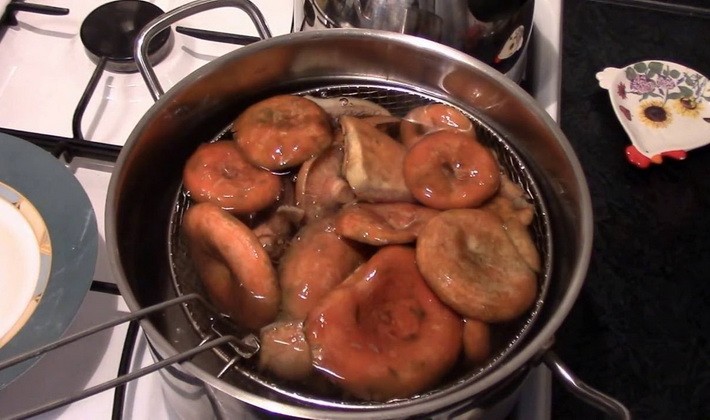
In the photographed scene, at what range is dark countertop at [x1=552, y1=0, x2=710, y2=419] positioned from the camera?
86 cm

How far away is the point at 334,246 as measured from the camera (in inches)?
21.3

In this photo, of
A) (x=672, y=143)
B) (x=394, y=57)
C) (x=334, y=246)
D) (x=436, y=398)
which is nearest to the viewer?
(x=436, y=398)

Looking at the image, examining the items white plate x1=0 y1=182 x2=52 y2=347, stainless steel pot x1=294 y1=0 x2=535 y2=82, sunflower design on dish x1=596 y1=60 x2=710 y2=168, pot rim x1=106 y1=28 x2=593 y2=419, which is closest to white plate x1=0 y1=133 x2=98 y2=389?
white plate x1=0 y1=182 x2=52 y2=347

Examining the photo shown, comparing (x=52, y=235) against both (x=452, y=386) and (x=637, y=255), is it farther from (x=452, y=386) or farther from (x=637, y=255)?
(x=637, y=255)

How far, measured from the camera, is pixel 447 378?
506 millimetres

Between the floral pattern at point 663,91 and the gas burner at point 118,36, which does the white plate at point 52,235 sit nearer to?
the gas burner at point 118,36

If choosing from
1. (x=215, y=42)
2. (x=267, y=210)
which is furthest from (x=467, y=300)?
(x=215, y=42)

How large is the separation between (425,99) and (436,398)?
0.35 metres

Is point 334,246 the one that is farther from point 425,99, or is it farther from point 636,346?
point 636,346

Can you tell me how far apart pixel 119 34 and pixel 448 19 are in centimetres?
40

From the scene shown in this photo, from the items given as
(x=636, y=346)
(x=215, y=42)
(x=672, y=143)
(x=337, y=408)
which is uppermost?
(x=215, y=42)

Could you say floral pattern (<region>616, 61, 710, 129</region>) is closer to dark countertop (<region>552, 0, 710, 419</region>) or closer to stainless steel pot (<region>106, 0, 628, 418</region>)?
dark countertop (<region>552, 0, 710, 419</region>)

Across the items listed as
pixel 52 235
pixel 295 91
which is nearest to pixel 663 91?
pixel 295 91

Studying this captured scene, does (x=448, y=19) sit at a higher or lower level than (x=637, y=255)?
higher
